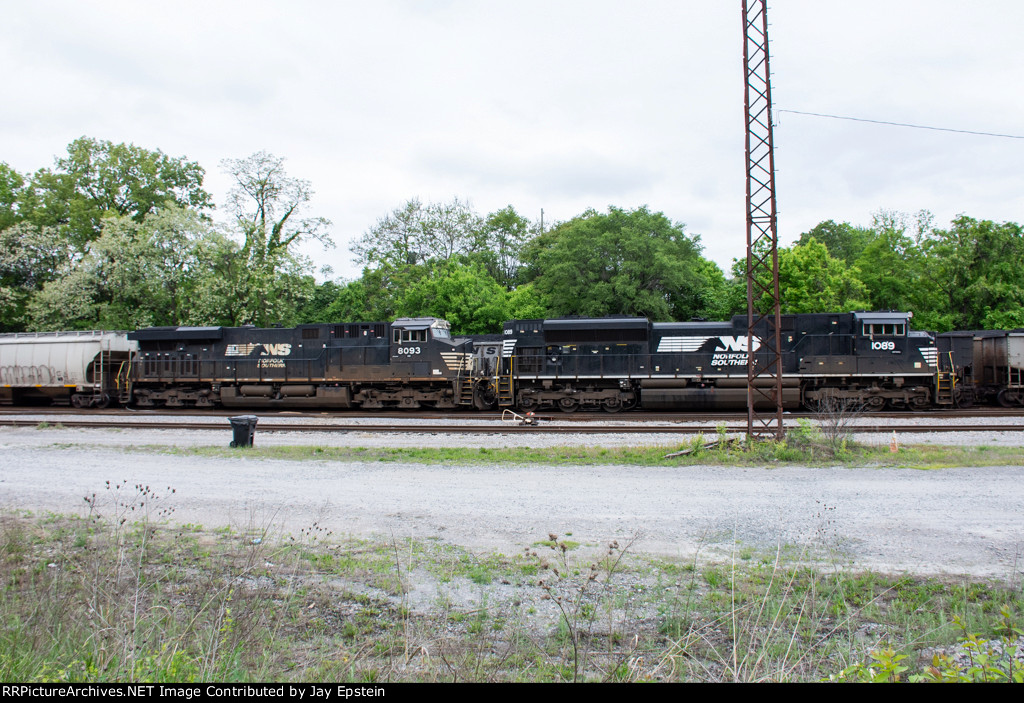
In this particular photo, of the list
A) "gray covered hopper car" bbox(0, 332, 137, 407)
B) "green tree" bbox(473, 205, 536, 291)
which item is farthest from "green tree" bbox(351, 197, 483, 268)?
"gray covered hopper car" bbox(0, 332, 137, 407)

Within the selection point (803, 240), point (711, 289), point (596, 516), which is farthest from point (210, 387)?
point (803, 240)

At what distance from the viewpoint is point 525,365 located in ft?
76.8

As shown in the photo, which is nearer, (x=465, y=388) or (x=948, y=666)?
(x=948, y=666)

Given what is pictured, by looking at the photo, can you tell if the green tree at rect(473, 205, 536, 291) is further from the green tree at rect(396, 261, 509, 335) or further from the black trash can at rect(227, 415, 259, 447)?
the black trash can at rect(227, 415, 259, 447)

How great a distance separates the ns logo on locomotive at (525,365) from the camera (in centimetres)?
2200

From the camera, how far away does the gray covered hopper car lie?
2636 centimetres

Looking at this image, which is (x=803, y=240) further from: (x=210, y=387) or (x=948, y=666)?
(x=948, y=666)

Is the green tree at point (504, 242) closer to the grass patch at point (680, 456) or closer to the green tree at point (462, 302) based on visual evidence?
the green tree at point (462, 302)

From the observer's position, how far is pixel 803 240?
60531mm

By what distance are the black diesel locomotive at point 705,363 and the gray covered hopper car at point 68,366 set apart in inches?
712
